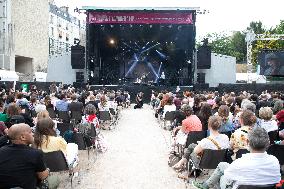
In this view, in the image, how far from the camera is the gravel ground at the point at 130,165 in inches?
288

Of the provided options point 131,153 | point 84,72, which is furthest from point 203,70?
point 131,153

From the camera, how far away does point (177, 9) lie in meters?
27.0

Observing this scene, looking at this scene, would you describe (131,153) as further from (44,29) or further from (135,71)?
→ (44,29)

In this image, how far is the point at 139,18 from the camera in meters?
27.1

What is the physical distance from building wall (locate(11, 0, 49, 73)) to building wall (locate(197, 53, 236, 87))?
20.7m

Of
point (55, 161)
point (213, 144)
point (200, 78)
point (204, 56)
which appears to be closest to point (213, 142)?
point (213, 144)

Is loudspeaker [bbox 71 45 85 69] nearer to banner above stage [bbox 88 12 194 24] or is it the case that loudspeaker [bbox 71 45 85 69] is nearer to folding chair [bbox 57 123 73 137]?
banner above stage [bbox 88 12 194 24]

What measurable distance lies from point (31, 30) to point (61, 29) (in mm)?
17356

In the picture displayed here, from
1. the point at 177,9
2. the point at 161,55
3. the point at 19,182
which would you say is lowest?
the point at 19,182

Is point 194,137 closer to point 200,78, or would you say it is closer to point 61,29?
point 200,78

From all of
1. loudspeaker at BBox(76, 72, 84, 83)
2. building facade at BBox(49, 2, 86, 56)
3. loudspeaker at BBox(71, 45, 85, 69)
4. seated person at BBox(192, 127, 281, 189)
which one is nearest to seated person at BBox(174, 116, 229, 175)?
seated person at BBox(192, 127, 281, 189)

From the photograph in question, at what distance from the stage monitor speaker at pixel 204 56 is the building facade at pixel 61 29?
2921 cm

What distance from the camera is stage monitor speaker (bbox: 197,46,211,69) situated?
29656 millimetres

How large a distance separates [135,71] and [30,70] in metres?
19.4
